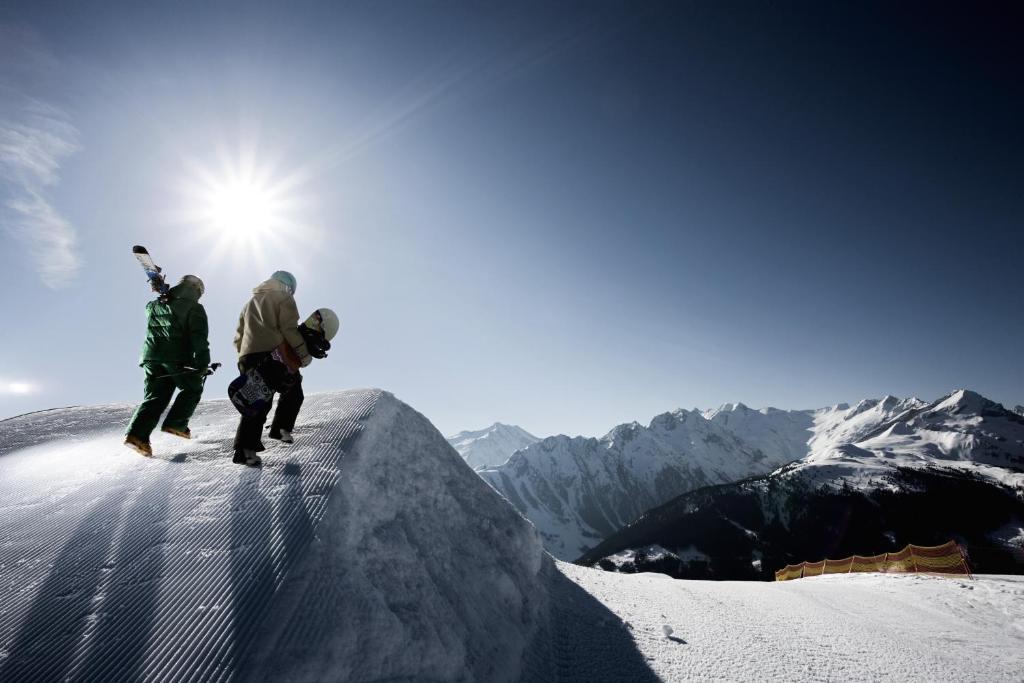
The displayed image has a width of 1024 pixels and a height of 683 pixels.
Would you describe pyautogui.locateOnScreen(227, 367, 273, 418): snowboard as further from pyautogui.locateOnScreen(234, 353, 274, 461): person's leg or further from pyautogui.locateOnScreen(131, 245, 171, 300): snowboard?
pyautogui.locateOnScreen(131, 245, 171, 300): snowboard

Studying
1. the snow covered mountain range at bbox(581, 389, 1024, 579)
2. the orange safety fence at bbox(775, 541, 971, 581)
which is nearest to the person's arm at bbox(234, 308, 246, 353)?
the orange safety fence at bbox(775, 541, 971, 581)

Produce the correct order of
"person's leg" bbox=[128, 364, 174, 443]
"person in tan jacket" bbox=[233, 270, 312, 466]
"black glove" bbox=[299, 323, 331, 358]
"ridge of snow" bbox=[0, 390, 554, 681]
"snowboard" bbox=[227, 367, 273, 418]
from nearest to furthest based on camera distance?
"ridge of snow" bbox=[0, 390, 554, 681] < "snowboard" bbox=[227, 367, 273, 418] < "person in tan jacket" bbox=[233, 270, 312, 466] < "black glove" bbox=[299, 323, 331, 358] < "person's leg" bbox=[128, 364, 174, 443]

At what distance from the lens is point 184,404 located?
6605 mm

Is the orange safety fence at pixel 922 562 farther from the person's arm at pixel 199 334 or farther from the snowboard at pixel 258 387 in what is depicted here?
the person's arm at pixel 199 334

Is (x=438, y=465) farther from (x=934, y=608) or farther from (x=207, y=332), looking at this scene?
(x=934, y=608)

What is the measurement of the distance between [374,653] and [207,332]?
18.4 feet

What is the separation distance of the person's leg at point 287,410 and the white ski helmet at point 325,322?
2.62 ft

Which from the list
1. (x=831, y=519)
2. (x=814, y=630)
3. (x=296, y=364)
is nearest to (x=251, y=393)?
(x=296, y=364)

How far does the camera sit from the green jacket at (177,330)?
626cm

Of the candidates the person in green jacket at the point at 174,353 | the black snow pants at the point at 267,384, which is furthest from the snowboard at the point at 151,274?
the black snow pants at the point at 267,384

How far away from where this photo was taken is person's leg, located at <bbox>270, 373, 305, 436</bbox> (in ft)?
19.7

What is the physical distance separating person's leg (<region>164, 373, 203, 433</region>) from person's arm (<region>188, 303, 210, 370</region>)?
0.82 feet

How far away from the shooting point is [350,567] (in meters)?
3.97

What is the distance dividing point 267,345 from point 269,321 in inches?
13.2
